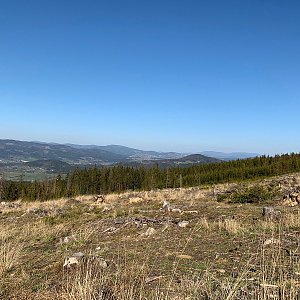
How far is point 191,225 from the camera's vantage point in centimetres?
1095

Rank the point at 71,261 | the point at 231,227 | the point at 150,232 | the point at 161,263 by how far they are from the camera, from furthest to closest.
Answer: the point at 150,232 < the point at 231,227 < the point at 71,261 < the point at 161,263

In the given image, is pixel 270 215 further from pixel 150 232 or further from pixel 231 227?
pixel 150 232

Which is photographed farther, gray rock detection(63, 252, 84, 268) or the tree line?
the tree line

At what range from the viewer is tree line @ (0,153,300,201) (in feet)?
236

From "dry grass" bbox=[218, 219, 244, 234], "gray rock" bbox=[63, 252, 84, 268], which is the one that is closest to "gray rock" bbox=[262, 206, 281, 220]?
"dry grass" bbox=[218, 219, 244, 234]

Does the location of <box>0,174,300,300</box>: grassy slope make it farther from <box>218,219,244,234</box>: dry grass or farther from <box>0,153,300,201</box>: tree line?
<box>0,153,300,201</box>: tree line

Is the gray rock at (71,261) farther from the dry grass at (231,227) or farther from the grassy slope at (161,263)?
the dry grass at (231,227)

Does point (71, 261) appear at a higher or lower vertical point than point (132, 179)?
higher

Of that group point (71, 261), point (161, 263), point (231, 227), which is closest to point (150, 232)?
point (231, 227)

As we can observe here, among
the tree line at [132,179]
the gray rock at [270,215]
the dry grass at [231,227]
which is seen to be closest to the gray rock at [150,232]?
the dry grass at [231,227]

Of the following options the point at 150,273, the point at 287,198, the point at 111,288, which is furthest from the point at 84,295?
the point at 287,198

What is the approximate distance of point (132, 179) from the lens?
82.5 metres

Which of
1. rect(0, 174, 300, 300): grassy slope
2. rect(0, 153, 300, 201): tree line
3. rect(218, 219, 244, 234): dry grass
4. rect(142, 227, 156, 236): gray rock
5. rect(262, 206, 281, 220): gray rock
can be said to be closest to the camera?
rect(0, 174, 300, 300): grassy slope

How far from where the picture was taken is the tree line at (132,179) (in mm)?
71812
